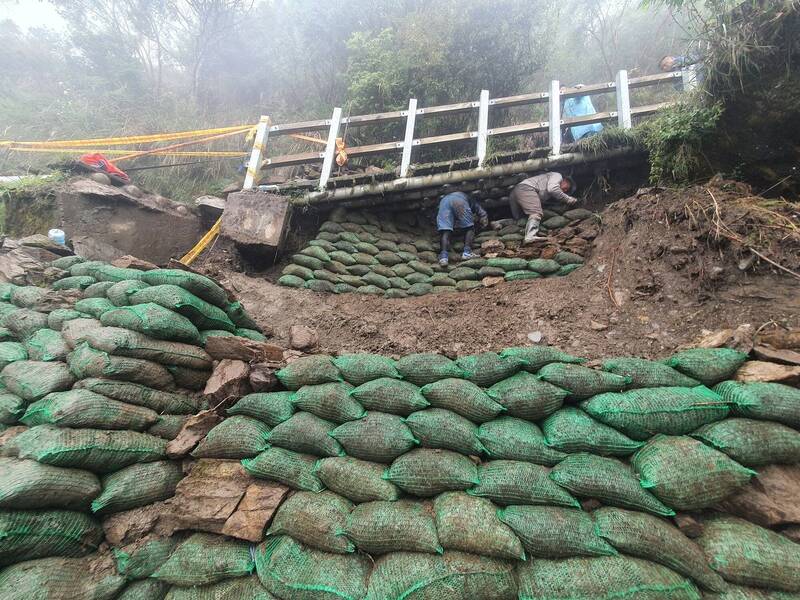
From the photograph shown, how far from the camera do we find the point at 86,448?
1.90 metres

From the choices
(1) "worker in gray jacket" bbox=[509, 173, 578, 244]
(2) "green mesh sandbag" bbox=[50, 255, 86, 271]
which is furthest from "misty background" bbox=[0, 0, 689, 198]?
(2) "green mesh sandbag" bbox=[50, 255, 86, 271]

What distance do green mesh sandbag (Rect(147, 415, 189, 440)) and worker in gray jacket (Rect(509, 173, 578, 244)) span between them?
4262mm

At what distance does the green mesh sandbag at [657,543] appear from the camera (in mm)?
1448

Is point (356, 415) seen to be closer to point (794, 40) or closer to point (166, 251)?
point (794, 40)

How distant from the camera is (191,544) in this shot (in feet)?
5.92

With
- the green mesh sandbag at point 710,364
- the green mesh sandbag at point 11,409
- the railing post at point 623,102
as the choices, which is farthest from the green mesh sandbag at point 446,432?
the railing post at point 623,102

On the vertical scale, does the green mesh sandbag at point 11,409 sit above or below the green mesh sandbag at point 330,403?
below

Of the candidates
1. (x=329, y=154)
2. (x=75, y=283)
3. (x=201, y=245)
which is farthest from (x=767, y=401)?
(x=201, y=245)

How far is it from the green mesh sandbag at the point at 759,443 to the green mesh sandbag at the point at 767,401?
0.04 m

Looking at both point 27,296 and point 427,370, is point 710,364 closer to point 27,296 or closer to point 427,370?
point 427,370

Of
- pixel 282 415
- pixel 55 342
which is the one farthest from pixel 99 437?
pixel 55 342

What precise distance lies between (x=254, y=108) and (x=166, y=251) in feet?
24.4

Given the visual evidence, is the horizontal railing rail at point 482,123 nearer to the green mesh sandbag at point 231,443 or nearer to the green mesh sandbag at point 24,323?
the green mesh sandbag at point 24,323

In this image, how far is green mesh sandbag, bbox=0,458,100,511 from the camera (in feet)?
5.44
